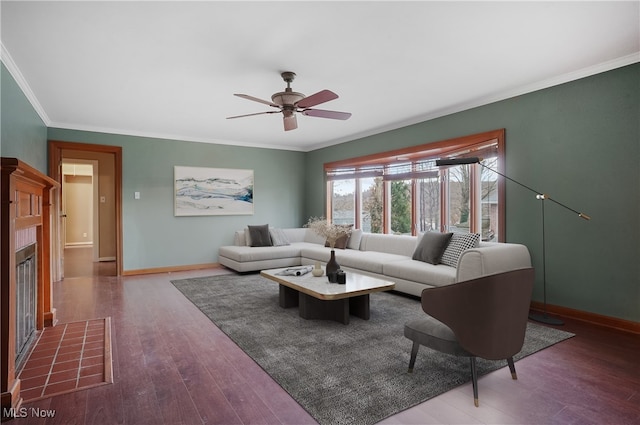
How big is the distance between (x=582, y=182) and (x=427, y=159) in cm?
219

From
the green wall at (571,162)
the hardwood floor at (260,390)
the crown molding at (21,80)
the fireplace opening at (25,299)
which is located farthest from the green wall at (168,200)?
the hardwood floor at (260,390)

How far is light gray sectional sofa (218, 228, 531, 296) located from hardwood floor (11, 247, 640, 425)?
Result: 0.91 meters

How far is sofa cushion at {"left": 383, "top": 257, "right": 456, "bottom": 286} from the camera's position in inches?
152

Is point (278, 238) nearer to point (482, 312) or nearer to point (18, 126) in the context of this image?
point (18, 126)

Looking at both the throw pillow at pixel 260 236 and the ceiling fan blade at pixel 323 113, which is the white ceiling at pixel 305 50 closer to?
the ceiling fan blade at pixel 323 113

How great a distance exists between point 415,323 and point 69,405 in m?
2.16

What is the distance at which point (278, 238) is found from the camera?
667 cm

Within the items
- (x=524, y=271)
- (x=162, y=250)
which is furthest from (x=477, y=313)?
(x=162, y=250)

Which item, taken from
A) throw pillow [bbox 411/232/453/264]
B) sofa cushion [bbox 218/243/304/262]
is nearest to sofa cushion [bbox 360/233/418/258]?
throw pillow [bbox 411/232/453/264]

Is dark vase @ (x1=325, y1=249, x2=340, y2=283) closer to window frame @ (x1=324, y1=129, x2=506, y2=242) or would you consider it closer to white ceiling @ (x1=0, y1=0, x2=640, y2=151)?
white ceiling @ (x1=0, y1=0, x2=640, y2=151)

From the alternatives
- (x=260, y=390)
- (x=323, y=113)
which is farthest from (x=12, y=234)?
(x=323, y=113)

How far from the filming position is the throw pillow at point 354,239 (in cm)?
602

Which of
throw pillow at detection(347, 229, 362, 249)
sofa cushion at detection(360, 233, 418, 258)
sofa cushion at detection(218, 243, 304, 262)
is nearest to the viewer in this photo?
sofa cushion at detection(360, 233, 418, 258)

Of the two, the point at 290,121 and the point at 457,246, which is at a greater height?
the point at 290,121
